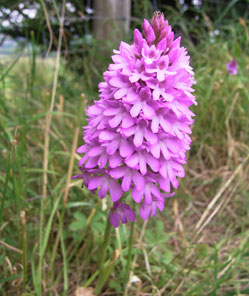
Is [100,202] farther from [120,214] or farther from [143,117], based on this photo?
[143,117]

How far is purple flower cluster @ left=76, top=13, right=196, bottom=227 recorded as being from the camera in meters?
0.86

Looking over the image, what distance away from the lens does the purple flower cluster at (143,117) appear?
858mm

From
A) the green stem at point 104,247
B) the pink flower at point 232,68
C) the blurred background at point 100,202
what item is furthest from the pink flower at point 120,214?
the pink flower at point 232,68

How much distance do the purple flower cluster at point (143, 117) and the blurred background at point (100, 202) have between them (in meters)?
0.33

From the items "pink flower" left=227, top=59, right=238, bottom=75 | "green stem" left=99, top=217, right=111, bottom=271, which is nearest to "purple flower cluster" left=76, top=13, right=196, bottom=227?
"green stem" left=99, top=217, right=111, bottom=271

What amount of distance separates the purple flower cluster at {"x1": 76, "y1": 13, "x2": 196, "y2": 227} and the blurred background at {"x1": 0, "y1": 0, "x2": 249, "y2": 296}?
0.33 m

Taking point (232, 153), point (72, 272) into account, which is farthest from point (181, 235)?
point (232, 153)

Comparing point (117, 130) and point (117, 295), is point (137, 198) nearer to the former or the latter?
point (117, 130)

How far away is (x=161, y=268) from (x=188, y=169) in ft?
3.17

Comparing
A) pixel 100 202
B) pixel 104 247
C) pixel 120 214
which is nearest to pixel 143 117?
pixel 120 214

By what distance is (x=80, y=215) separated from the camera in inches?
59.6

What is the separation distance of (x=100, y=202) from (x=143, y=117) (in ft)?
2.56

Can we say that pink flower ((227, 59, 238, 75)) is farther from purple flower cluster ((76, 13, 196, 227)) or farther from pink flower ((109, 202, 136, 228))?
pink flower ((109, 202, 136, 228))

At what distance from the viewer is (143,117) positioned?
86 cm
